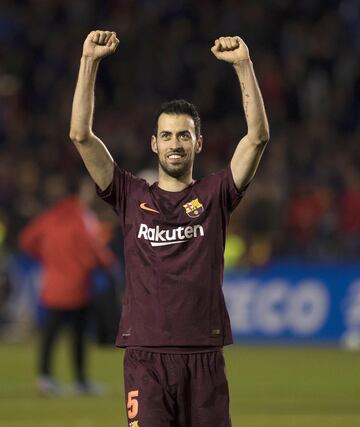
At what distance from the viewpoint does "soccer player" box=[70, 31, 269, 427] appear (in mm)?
7156

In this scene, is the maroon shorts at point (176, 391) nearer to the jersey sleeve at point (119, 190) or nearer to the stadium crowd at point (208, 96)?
the jersey sleeve at point (119, 190)

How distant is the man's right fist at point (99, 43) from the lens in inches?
288

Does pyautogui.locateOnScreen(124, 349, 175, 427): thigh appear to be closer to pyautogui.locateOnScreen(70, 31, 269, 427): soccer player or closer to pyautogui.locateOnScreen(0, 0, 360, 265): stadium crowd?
pyautogui.locateOnScreen(70, 31, 269, 427): soccer player

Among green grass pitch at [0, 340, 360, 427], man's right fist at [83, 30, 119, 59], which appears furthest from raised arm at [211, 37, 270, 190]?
green grass pitch at [0, 340, 360, 427]

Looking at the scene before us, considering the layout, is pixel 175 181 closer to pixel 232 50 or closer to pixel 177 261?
pixel 177 261

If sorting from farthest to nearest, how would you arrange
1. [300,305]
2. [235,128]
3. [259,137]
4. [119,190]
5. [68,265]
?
1. [235,128]
2. [300,305]
3. [68,265]
4. [119,190]
5. [259,137]

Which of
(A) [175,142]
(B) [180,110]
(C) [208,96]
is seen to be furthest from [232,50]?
(C) [208,96]

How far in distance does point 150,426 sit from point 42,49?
69.1 feet

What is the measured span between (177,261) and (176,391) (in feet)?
2.11

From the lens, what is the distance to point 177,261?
7.25 m

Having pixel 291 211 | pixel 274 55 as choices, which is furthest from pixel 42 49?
pixel 291 211

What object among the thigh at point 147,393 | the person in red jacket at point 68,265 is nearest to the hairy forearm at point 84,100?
the thigh at point 147,393

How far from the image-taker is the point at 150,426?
7062 mm

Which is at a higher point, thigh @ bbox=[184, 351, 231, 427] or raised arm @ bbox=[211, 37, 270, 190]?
raised arm @ bbox=[211, 37, 270, 190]
